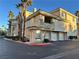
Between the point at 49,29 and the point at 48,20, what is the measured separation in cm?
289

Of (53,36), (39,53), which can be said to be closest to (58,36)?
(53,36)

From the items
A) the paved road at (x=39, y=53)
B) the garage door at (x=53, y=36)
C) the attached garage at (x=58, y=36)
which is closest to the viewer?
the paved road at (x=39, y=53)

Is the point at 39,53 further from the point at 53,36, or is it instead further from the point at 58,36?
the point at 58,36

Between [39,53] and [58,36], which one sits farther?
[58,36]

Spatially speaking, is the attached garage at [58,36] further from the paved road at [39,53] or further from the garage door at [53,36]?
the paved road at [39,53]

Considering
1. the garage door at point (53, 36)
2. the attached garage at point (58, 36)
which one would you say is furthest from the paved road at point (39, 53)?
the attached garage at point (58, 36)

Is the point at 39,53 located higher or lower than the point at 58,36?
lower

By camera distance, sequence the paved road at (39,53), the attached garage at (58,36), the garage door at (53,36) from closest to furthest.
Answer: the paved road at (39,53), the garage door at (53,36), the attached garage at (58,36)

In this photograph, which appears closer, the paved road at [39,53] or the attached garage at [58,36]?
the paved road at [39,53]

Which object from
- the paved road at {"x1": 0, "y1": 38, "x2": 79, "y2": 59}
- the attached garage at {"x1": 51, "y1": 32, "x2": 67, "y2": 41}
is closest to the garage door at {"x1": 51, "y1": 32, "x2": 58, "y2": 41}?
the attached garage at {"x1": 51, "y1": 32, "x2": 67, "y2": 41}

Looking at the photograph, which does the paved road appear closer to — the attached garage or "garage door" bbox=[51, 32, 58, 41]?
"garage door" bbox=[51, 32, 58, 41]

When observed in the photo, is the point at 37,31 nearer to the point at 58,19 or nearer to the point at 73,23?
the point at 58,19

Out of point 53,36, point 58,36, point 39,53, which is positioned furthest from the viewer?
point 58,36

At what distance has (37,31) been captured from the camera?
107 ft
